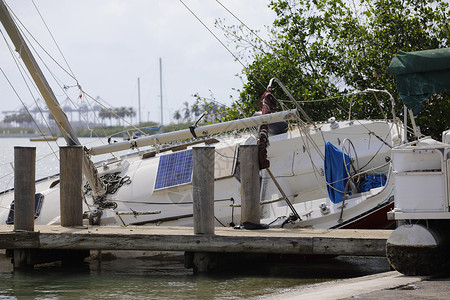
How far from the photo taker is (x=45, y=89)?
635 inches

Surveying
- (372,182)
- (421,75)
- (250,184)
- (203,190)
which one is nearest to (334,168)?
(372,182)

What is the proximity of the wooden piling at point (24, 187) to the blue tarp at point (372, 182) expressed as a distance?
6.55m

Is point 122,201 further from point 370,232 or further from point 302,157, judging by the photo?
point 370,232

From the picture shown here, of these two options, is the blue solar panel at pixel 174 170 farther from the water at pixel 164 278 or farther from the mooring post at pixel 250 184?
Result: the mooring post at pixel 250 184

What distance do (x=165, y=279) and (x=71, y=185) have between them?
2.45 m

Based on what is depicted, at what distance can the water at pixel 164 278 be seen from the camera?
1249 cm

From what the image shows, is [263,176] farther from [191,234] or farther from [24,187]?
[24,187]

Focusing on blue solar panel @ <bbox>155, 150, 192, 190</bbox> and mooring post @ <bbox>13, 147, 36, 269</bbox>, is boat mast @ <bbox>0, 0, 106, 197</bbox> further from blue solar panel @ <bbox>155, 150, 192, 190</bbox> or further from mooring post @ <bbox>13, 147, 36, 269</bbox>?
mooring post @ <bbox>13, 147, 36, 269</bbox>

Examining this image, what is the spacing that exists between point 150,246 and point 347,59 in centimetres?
1098

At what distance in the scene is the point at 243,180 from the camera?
14008mm

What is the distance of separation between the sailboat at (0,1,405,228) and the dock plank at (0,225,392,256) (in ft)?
5.48

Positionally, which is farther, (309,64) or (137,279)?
(309,64)

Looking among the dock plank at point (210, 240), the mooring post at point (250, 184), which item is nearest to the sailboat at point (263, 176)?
the mooring post at point (250, 184)

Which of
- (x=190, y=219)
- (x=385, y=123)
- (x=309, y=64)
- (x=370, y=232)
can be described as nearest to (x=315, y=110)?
(x=309, y=64)
